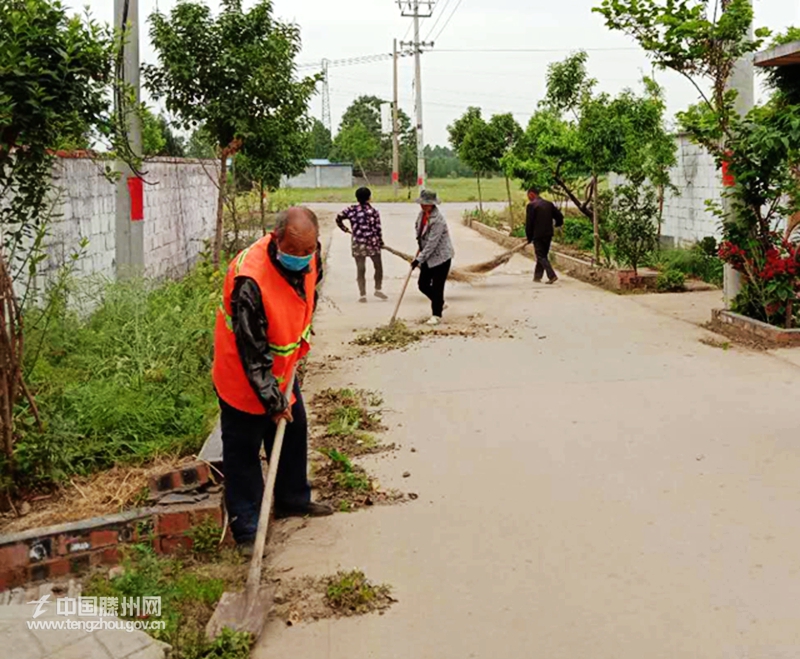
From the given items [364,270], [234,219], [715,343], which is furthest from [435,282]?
[234,219]

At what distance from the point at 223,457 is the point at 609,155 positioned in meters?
11.8

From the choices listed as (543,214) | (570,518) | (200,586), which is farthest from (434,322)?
(200,586)

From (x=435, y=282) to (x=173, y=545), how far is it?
704cm

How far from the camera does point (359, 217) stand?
44.6ft

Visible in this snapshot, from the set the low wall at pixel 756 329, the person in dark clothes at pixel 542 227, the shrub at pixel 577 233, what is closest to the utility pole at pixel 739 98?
the low wall at pixel 756 329

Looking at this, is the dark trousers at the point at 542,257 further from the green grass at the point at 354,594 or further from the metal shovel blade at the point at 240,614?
the metal shovel blade at the point at 240,614

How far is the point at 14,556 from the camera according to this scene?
A: 166 inches

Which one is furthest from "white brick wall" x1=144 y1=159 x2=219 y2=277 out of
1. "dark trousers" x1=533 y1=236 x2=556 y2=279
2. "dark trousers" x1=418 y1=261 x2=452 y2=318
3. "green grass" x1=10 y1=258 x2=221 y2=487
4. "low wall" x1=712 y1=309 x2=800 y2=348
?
"low wall" x1=712 y1=309 x2=800 y2=348

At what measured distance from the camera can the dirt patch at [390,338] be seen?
1011 cm

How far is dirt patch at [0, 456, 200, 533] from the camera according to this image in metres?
4.62

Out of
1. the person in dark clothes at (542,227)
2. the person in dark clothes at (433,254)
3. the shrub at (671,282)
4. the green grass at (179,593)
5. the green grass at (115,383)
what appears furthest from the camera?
the person in dark clothes at (542,227)

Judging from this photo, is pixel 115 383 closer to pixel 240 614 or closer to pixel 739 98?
pixel 240 614

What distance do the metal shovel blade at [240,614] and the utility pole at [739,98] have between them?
7730mm

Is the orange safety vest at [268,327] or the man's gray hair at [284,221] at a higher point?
the man's gray hair at [284,221]
